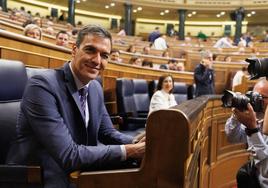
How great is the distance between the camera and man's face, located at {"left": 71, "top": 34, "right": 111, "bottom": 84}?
103cm

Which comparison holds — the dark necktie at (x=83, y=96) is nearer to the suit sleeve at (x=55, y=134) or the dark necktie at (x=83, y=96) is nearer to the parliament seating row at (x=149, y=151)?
the suit sleeve at (x=55, y=134)

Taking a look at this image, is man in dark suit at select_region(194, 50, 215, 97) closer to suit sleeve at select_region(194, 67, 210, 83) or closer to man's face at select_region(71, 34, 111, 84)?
suit sleeve at select_region(194, 67, 210, 83)

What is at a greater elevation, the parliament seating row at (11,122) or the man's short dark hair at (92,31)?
the man's short dark hair at (92,31)

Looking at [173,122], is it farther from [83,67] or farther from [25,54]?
[25,54]

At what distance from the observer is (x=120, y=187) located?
0.76 m

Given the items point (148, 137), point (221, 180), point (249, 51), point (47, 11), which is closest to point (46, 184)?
point (148, 137)

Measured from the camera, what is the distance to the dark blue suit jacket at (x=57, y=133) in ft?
2.87

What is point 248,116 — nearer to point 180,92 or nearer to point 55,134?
point 55,134

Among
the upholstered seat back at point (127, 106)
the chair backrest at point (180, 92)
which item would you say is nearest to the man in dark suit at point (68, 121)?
the upholstered seat back at point (127, 106)

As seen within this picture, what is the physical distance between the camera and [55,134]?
880 millimetres

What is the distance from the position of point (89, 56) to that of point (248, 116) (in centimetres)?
73

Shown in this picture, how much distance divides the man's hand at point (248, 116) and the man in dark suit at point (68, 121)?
59 cm

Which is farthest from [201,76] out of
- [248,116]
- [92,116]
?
[92,116]

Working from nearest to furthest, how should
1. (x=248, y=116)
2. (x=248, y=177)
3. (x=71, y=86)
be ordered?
(x=71, y=86), (x=248, y=116), (x=248, y=177)
